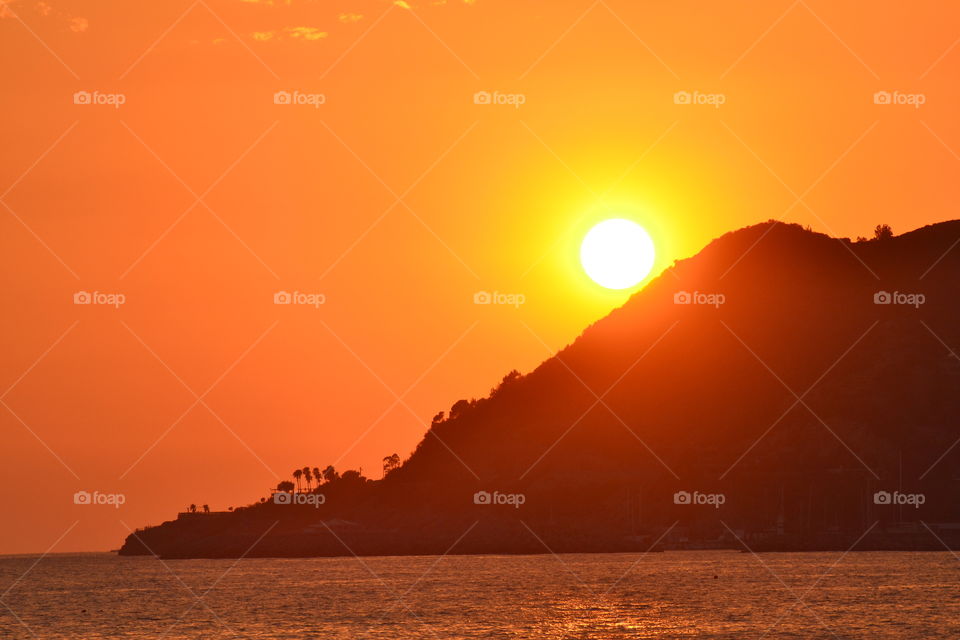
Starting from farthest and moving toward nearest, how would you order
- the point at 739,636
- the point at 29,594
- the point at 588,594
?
1. the point at 29,594
2. the point at 588,594
3. the point at 739,636

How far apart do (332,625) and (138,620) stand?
79.5ft

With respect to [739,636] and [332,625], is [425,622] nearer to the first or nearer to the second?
[332,625]

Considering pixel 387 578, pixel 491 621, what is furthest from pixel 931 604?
pixel 387 578

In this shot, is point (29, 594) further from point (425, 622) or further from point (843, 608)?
point (843, 608)

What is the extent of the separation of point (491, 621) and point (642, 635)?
17.8 meters

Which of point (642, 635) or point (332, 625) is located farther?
point (332, 625)

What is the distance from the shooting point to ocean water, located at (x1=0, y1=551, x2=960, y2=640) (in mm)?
99812

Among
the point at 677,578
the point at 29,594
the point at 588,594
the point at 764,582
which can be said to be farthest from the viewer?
the point at 29,594

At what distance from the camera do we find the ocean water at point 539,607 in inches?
3930

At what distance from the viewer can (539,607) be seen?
404 ft

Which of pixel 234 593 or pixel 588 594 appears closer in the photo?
pixel 588 594

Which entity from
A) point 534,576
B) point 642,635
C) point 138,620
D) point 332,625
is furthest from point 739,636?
point 534,576

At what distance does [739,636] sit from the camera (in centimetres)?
9294

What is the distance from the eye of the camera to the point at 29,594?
185750 mm
